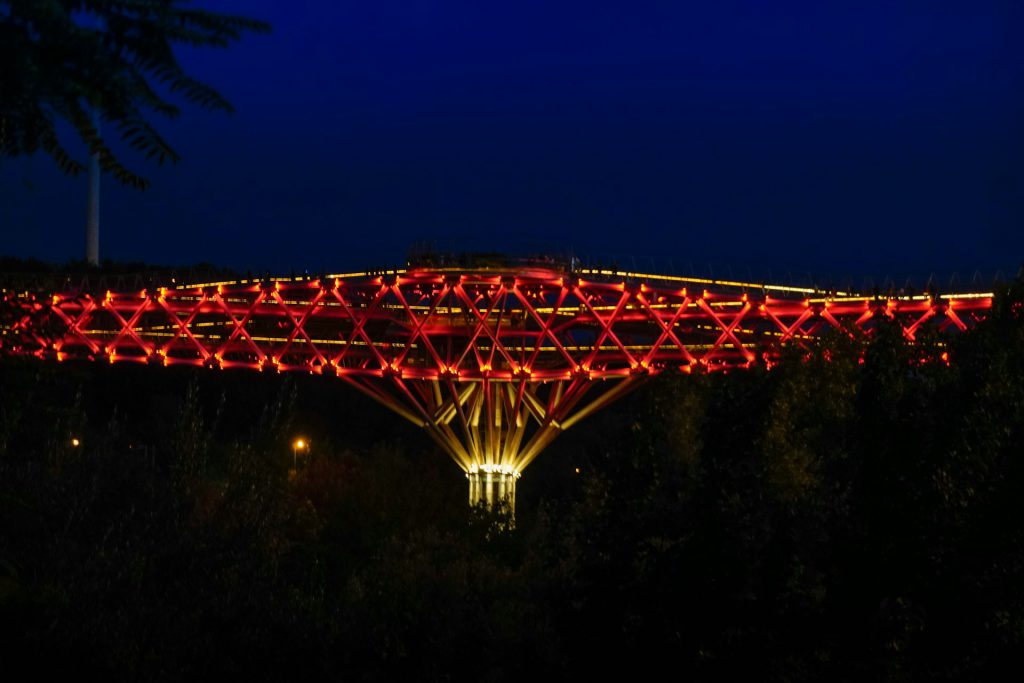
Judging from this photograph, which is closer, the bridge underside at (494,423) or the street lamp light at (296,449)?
the bridge underside at (494,423)

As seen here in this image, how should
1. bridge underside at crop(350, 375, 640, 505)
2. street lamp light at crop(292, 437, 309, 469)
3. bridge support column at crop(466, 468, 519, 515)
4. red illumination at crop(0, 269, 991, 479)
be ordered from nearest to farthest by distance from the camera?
red illumination at crop(0, 269, 991, 479) → bridge underside at crop(350, 375, 640, 505) → bridge support column at crop(466, 468, 519, 515) → street lamp light at crop(292, 437, 309, 469)

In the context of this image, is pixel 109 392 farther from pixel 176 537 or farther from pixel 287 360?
pixel 176 537

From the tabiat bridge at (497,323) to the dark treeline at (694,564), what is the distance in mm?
21197

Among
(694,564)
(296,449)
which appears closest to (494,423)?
(296,449)

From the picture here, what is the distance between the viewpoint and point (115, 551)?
74.7 ft

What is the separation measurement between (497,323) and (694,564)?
3059cm

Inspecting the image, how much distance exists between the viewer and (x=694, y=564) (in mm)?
16312

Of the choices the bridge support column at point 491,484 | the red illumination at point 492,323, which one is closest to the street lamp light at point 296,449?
the red illumination at point 492,323

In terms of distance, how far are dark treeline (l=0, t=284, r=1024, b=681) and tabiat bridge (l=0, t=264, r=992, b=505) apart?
21.2 m

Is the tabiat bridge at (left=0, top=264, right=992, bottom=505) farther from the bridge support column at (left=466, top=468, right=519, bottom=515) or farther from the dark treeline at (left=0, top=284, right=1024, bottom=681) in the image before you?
the dark treeline at (left=0, top=284, right=1024, bottom=681)

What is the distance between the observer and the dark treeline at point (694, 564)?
595 inches

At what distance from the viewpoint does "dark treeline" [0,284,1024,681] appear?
15.1 meters

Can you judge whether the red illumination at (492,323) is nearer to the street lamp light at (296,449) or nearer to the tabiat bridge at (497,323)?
the tabiat bridge at (497,323)

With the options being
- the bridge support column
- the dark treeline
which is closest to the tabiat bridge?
the bridge support column
